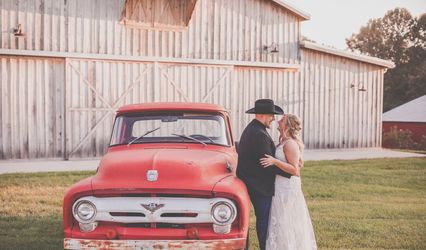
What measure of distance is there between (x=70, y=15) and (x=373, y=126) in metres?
11.8

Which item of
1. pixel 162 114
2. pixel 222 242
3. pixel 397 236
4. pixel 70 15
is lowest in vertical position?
pixel 397 236

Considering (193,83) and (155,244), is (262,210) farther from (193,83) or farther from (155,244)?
(193,83)

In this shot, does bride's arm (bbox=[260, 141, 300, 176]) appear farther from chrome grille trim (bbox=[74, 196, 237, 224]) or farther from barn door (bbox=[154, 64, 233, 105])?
barn door (bbox=[154, 64, 233, 105])

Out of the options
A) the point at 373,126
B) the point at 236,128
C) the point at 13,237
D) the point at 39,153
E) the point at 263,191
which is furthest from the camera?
the point at 373,126

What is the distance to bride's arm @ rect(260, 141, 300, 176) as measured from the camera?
528 centimetres

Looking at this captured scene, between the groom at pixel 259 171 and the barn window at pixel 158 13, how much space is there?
1049 cm

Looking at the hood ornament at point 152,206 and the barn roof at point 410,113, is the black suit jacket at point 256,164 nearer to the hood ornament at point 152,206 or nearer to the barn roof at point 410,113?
the hood ornament at point 152,206

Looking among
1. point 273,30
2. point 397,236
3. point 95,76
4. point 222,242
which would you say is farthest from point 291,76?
point 222,242

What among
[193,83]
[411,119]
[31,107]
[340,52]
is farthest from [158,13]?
[411,119]

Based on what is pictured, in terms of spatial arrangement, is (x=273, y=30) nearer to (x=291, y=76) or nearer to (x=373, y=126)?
(x=291, y=76)

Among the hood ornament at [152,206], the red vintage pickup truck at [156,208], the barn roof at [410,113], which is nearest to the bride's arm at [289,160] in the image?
the red vintage pickup truck at [156,208]

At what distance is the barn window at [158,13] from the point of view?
15.0 m

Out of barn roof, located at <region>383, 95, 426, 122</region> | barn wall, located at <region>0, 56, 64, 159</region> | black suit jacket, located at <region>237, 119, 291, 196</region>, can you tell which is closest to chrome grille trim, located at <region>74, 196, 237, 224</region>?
black suit jacket, located at <region>237, 119, 291, 196</region>

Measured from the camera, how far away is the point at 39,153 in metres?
14.1
